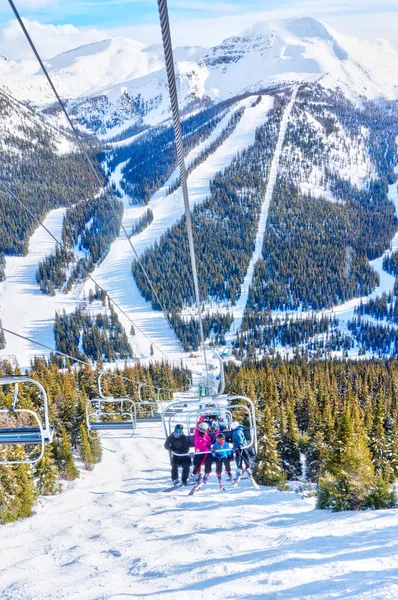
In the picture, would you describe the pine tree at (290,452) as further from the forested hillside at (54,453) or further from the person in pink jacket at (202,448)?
the person in pink jacket at (202,448)

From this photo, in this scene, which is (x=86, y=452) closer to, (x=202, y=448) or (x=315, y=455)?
(x=315, y=455)

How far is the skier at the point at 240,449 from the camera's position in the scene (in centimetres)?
1678

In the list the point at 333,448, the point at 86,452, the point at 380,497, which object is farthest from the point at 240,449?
the point at 86,452

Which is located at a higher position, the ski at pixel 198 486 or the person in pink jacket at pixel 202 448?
the person in pink jacket at pixel 202 448

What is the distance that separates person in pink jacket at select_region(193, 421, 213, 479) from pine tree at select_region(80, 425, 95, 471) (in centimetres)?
2702

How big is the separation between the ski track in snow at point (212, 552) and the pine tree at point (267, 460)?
1461cm

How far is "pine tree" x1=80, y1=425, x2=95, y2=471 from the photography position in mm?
42438

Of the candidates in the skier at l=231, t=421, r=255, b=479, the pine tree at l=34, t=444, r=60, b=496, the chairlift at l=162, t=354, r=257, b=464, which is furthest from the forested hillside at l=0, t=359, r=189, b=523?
the skier at l=231, t=421, r=255, b=479

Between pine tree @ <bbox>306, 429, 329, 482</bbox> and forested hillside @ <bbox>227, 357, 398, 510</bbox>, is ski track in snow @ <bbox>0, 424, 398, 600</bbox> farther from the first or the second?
pine tree @ <bbox>306, 429, 329, 482</bbox>

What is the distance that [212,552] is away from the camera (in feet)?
41.0

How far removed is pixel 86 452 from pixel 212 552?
32.7 metres

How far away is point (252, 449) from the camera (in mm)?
17984

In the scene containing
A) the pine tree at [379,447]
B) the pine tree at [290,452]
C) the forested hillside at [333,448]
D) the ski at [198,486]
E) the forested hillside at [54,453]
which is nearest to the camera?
the ski at [198,486]

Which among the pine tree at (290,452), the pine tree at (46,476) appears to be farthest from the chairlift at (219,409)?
the pine tree at (290,452)
